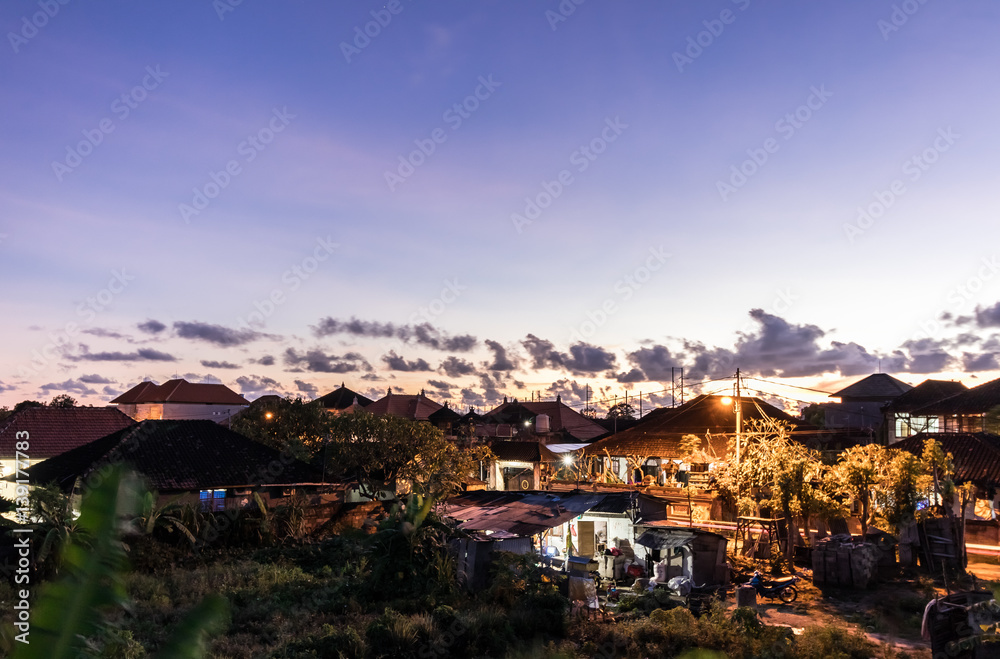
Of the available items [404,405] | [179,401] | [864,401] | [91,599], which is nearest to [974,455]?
[864,401]

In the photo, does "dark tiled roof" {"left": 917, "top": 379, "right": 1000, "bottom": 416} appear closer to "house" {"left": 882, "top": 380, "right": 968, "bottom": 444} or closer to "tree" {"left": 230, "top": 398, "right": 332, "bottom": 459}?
"house" {"left": 882, "top": 380, "right": 968, "bottom": 444}

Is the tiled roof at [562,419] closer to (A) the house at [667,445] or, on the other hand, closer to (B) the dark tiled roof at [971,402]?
(A) the house at [667,445]

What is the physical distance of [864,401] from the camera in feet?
192

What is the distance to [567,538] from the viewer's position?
A: 21672mm

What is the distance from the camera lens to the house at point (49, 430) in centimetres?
3291

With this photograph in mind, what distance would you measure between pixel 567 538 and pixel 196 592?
10.8m

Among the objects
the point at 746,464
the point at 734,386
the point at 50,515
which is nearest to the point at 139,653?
the point at 50,515

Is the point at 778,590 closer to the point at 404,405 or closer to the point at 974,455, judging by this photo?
the point at 974,455

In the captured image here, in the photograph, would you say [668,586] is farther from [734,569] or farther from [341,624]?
[341,624]

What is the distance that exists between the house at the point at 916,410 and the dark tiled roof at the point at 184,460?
38315 millimetres

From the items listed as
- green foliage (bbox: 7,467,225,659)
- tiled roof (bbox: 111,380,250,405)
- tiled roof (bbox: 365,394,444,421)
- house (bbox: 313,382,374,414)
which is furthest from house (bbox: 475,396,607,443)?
green foliage (bbox: 7,467,225,659)

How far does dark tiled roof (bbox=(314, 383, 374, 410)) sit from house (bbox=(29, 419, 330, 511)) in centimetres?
4982

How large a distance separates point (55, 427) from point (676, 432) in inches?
1346

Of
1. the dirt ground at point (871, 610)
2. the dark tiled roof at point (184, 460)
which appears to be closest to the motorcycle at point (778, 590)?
the dirt ground at point (871, 610)
